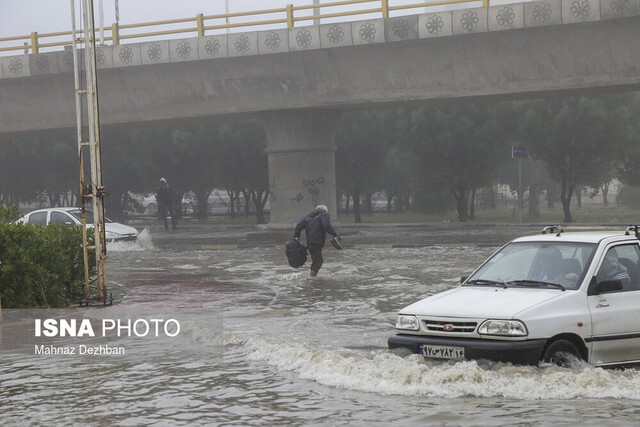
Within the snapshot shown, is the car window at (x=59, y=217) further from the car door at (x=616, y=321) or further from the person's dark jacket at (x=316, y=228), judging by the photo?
the car door at (x=616, y=321)

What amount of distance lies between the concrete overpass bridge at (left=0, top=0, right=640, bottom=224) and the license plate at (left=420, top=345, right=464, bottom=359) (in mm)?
19912

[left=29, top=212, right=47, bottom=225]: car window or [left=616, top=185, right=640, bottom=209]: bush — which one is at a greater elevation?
[left=29, top=212, right=47, bottom=225]: car window

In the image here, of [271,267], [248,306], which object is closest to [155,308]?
[248,306]

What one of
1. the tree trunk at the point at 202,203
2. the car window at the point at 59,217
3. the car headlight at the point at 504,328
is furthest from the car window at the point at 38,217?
the tree trunk at the point at 202,203

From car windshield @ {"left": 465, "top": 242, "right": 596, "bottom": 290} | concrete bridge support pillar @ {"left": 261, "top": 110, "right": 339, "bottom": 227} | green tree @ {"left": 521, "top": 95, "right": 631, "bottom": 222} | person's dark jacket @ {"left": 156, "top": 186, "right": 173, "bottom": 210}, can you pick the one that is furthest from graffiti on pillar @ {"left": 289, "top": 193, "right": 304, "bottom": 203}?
car windshield @ {"left": 465, "top": 242, "right": 596, "bottom": 290}

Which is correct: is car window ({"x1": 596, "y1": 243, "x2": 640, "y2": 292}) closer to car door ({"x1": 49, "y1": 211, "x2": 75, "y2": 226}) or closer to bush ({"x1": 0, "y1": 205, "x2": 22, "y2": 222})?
bush ({"x1": 0, "y1": 205, "x2": 22, "y2": 222})

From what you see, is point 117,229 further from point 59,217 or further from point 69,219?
point 59,217

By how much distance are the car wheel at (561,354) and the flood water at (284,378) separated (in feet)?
0.27

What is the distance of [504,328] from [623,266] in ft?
5.96

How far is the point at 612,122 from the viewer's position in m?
41.5

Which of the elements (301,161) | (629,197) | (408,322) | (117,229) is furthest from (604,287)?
(629,197)

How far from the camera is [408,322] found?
8977mm

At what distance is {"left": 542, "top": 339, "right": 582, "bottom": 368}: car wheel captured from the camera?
27.2ft

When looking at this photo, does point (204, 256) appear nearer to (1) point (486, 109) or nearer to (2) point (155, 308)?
(2) point (155, 308)
